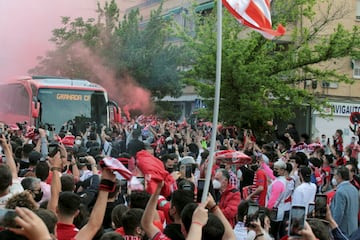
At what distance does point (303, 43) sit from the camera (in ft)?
73.3

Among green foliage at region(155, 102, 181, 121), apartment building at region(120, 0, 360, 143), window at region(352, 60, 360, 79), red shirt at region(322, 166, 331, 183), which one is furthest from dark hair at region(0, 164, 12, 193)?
green foliage at region(155, 102, 181, 121)

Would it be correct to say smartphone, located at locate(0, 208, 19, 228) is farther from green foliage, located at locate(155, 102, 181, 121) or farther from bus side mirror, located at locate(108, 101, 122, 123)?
green foliage, located at locate(155, 102, 181, 121)

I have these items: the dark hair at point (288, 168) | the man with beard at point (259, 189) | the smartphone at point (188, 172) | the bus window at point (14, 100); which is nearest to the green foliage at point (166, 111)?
the bus window at point (14, 100)

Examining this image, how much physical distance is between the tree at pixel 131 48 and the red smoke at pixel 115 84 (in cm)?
11

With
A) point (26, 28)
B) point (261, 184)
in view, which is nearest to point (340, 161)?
point (261, 184)

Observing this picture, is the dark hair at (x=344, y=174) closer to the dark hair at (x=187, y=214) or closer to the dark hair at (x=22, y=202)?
the dark hair at (x=187, y=214)

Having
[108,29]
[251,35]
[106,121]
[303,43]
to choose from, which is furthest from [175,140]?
[108,29]

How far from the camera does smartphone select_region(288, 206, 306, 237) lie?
12.4 ft

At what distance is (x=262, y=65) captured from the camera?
20.1 metres

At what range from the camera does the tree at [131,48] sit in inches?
1315

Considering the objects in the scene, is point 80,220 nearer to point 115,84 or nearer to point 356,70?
point 356,70

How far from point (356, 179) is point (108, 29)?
27171 mm

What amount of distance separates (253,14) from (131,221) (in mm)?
3017

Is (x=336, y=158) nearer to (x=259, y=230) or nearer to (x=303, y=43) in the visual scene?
(x=259, y=230)
